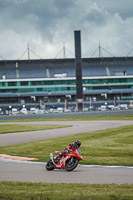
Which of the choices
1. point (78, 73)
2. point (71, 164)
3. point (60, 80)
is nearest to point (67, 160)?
point (71, 164)

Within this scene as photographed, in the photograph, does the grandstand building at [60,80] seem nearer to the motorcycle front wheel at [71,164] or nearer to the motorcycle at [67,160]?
the motorcycle at [67,160]

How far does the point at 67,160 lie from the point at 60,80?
107 meters

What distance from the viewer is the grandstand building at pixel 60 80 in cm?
11994

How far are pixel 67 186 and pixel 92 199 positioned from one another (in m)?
1.85

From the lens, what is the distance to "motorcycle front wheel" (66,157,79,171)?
14.2m

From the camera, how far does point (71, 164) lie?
14344 millimetres

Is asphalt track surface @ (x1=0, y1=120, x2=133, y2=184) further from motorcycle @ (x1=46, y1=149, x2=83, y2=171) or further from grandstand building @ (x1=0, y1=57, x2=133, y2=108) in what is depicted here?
grandstand building @ (x1=0, y1=57, x2=133, y2=108)

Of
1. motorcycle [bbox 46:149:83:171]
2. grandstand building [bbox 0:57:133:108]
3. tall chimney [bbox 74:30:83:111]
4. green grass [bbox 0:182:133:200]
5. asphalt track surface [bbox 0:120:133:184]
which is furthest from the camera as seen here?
grandstand building [bbox 0:57:133:108]

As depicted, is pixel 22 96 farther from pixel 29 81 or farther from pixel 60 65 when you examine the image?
pixel 60 65

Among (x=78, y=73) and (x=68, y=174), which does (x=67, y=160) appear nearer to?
(x=68, y=174)

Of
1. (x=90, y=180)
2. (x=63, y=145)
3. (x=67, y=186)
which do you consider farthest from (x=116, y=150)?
(x=67, y=186)

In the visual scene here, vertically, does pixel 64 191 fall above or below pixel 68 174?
above

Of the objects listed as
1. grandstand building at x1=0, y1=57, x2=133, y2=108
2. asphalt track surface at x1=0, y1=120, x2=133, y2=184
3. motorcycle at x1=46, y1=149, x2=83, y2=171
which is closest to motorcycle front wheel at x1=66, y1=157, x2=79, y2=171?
motorcycle at x1=46, y1=149, x2=83, y2=171

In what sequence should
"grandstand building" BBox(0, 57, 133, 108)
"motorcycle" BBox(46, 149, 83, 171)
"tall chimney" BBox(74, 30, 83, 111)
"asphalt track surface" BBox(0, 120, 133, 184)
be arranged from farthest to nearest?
1. "grandstand building" BBox(0, 57, 133, 108)
2. "tall chimney" BBox(74, 30, 83, 111)
3. "motorcycle" BBox(46, 149, 83, 171)
4. "asphalt track surface" BBox(0, 120, 133, 184)
